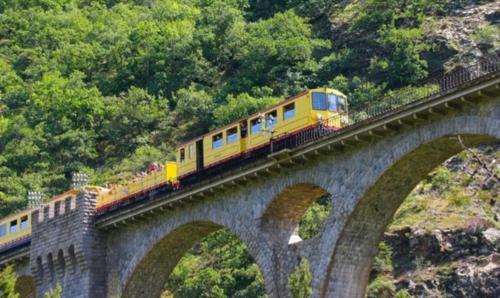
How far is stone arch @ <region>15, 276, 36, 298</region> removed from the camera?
217ft

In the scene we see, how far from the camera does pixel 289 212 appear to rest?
50688 millimetres

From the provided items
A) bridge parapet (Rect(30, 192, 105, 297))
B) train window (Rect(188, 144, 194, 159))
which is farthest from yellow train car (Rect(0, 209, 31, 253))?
train window (Rect(188, 144, 194, 159))

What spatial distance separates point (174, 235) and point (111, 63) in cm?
5775

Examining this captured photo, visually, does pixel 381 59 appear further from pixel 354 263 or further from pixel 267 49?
pixel 354 263

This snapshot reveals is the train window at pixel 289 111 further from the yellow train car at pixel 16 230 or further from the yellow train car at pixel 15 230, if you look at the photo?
the yellow train car at pixel 15 230

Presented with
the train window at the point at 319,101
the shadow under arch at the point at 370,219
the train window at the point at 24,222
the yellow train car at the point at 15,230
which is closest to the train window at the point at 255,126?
the train window at the point at 319,101

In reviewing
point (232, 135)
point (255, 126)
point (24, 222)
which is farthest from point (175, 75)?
point (255, 126)

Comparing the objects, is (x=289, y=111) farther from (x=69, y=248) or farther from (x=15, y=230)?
(x=15, y=230)

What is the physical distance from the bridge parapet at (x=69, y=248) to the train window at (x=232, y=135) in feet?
35.7

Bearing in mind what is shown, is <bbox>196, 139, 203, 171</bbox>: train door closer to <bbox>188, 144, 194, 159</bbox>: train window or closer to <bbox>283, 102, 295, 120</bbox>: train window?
<bbox>188, 144, 194, 159</bbox>: train window

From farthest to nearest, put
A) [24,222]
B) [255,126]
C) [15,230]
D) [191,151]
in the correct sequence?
[15,230] < [24,222] < [191,151] < [255,126]

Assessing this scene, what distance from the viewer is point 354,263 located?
156 feet

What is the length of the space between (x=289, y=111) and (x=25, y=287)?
82.9ft

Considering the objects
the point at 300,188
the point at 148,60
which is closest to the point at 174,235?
the point at 300,188
